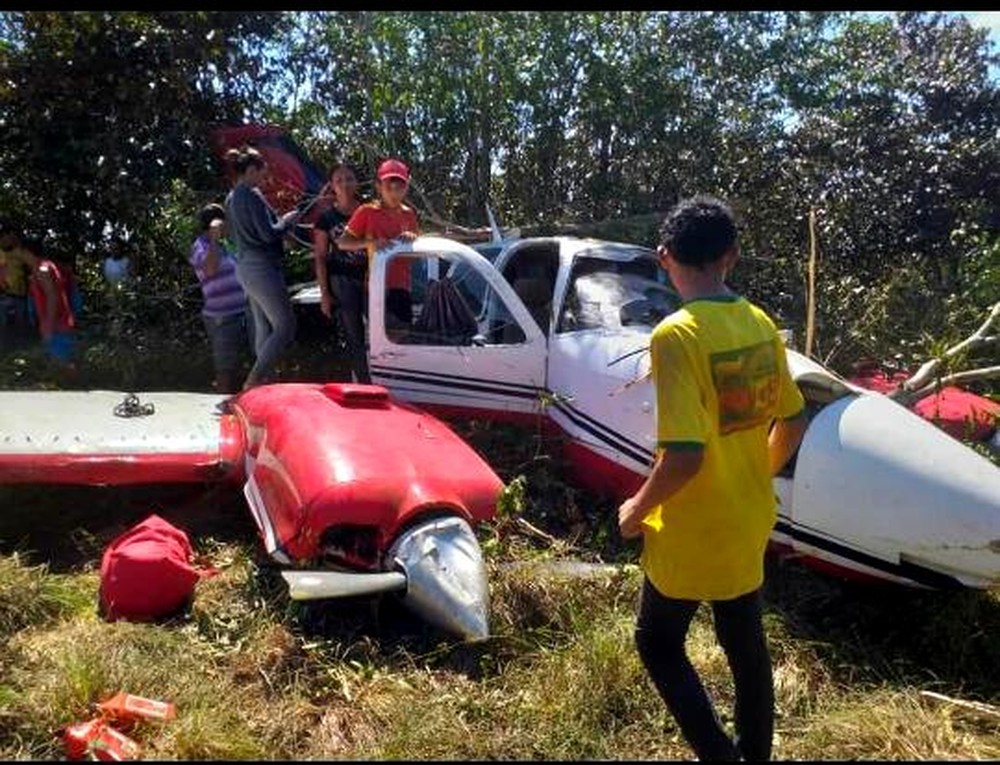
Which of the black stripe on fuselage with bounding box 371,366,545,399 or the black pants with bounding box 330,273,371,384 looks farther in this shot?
the black pants with bounding box 330,273,371,384

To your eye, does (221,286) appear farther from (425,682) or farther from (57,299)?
(425,682)

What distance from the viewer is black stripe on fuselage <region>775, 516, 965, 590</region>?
441 centimetres

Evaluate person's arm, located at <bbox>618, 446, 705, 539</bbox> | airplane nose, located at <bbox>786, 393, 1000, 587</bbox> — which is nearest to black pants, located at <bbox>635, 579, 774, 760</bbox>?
person's arm, located at <bbox>618, 446, 705, 539</bbox>

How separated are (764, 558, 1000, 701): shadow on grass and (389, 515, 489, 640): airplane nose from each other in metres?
1.43

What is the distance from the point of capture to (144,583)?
4.52 m

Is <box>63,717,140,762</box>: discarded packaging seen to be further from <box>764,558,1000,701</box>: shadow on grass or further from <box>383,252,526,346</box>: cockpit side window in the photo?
<box>383,252,526,346</box>: cockpit side window

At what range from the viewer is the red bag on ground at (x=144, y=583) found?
451 cm

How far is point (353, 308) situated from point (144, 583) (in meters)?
3.14

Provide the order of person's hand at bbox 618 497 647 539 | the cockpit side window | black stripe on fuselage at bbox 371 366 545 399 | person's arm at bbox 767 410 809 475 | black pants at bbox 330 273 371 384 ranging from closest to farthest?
person's hand at bbox 618 497 647 539
person's arm at bbox 767 410 809 475
black stripe on fuselage at bbox 371 366 545 399
the cockpit side window
black pants at bbox 330 273 371 384

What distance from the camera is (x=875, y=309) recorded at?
7.75 m

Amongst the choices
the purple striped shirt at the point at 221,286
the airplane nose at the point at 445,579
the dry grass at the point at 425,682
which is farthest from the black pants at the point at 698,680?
the purple striped shirt at the point at 221,286

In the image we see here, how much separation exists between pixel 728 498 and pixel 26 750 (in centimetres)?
247

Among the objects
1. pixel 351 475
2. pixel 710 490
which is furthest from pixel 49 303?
pixel 710 490

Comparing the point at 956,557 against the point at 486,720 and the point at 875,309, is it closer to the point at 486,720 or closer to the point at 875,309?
the point at 486,720
